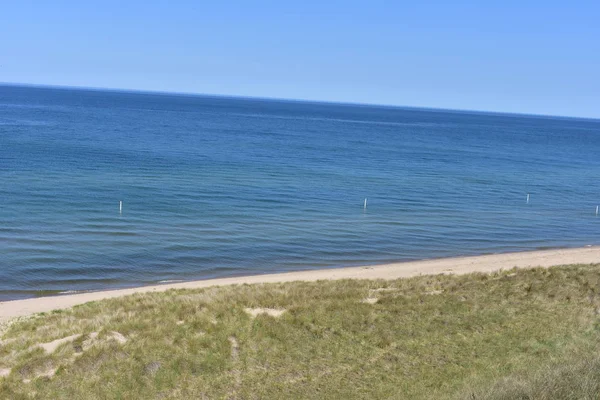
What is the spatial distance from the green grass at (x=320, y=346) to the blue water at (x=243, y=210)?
9.51m

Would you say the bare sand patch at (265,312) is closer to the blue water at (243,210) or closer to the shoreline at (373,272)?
the shoreline at (373,272)

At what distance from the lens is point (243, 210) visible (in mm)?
44062

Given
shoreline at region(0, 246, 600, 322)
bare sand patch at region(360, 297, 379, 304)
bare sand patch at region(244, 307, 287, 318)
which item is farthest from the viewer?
shoreline at region(0, 246, 600, 322)

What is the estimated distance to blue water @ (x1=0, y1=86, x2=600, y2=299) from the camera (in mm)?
30953

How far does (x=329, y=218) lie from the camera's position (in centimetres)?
4319

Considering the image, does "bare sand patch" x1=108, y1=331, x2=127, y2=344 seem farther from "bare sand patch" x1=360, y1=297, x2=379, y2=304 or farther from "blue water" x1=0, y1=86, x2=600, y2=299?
"blue water" x1=0, y1=86, x2=600, y2=299

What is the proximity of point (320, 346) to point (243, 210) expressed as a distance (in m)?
28.1

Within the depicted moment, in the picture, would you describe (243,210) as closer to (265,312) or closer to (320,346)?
(265,312)

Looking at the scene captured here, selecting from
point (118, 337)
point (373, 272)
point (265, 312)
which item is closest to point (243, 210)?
point (373, 272)

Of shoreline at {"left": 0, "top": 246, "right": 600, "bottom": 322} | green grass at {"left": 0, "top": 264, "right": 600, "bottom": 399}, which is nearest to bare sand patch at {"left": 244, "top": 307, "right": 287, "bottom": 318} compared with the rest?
green grass at {"left": 0, "top": 264, "right": 600, "bottom": 399}

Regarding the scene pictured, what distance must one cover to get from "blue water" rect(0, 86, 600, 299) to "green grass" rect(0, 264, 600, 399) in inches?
374

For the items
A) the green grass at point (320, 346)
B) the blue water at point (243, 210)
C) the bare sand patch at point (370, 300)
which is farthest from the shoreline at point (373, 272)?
the bare sand patch at point (370, 300)

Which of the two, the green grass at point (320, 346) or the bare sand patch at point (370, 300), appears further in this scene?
the bare sand patch at point (370, 300)

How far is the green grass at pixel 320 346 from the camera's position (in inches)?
557
